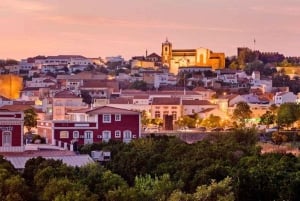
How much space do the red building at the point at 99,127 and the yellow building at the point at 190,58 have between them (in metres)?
52.7

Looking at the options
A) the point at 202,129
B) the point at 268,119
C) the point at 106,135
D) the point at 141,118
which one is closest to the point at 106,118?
the point at 106,135

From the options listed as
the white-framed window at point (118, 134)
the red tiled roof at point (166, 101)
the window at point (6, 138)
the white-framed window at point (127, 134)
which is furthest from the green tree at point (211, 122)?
the window at point (6, 138)

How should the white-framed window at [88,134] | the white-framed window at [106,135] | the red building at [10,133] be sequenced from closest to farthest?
the red building at [10,133]
the white-framed window at [88,134]
the white-framed window at [106,135]

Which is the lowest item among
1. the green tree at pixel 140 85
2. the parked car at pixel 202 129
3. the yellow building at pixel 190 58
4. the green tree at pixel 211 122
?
the parked car at pixel 202 129

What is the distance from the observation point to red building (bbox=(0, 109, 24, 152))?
21.8 metres

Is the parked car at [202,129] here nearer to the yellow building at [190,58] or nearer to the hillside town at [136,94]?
the hillside town at [136,94]

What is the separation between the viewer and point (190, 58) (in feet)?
274

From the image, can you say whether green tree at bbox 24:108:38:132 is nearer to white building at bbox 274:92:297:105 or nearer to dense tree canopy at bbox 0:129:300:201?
dense tree canopy at bbox 0:129:300:201

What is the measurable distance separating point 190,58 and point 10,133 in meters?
62.5

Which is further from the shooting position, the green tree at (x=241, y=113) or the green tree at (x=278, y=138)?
the green tree at (x=241, y=113)

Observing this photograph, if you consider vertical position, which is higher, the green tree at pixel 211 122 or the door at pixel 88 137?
the green tree at pixel 211 122

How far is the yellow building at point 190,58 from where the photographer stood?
82.4 metres

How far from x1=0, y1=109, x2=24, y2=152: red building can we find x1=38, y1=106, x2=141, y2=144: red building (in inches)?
213

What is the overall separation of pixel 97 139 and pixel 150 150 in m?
8.19
